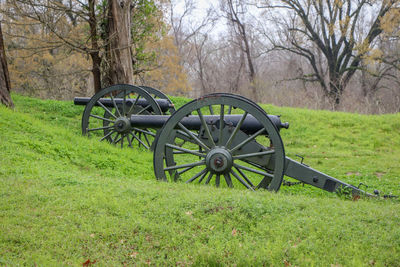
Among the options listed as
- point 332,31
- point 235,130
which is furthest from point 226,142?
point 332,31

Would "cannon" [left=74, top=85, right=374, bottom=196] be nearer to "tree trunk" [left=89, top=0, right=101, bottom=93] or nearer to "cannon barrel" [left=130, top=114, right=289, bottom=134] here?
"cannon barrel" [left=130, top=114, right=289, bottom=134]

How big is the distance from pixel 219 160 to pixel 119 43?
28.7ft

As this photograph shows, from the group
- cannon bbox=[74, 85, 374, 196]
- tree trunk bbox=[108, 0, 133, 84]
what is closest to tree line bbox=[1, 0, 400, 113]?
tree trunk bbox=[108, 0, 133, 84]

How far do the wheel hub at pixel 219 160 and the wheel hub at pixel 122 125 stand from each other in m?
4.11

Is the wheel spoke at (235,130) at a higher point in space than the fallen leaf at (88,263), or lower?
higher

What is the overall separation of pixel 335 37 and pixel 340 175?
867 inches

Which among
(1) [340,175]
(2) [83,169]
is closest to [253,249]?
(2) [83,169]

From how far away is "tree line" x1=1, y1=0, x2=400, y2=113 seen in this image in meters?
13.1

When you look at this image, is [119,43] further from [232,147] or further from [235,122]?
[232,147]

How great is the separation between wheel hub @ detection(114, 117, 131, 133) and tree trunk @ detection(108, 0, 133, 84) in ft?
13.3

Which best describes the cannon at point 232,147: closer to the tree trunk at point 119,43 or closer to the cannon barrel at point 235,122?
the cannon barrel at point 235,122

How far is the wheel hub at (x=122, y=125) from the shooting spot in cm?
888

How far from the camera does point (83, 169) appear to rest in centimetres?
702

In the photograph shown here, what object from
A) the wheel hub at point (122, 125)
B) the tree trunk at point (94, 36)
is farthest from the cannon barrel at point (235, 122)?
the tree trunk at point (94, 36)
